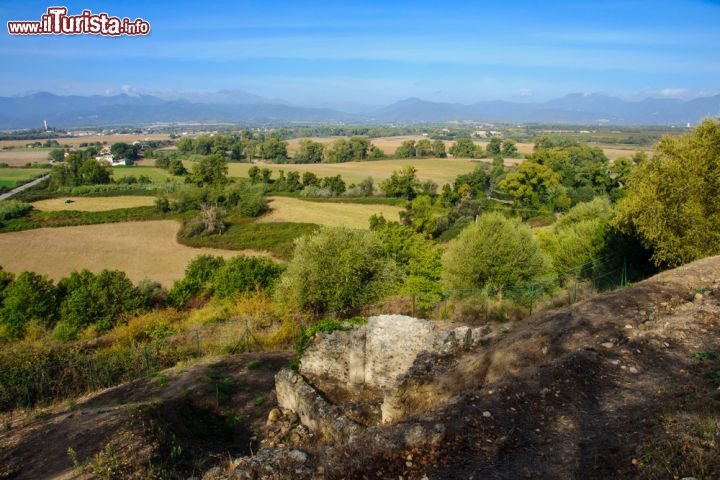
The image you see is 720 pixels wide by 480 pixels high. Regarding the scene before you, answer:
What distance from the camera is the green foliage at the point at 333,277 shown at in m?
23.8

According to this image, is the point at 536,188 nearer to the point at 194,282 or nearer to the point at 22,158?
the point at 194,282

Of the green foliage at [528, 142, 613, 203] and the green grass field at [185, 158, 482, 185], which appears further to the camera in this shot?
the green grass field at [185, 158, 482, 185]

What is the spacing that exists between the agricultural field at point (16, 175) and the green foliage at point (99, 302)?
241 feet

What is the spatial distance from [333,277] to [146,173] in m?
92.3

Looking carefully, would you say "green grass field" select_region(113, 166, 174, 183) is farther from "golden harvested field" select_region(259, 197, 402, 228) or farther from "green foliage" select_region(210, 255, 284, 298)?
"green foliage" select_region(210, 255, 284, 298)

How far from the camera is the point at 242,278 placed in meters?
31.6

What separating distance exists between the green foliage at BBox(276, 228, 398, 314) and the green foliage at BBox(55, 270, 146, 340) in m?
12.0

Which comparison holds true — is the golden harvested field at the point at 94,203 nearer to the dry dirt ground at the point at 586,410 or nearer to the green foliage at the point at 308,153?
the green foliage at the point at 308,153

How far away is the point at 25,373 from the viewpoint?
16.1 meters

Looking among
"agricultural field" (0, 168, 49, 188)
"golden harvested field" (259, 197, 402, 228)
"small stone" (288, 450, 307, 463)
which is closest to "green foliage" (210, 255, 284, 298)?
"small stone" (288, 450, 307, 463)

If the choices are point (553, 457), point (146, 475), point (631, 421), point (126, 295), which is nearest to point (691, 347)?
point (631, 421)

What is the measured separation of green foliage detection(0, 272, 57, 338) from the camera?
95.3 ft

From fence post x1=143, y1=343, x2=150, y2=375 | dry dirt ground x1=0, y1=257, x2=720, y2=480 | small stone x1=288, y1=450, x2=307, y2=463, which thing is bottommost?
fence post x1=143, y1=343, x2=150, y2=375

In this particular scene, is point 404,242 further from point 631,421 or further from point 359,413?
point 631,421
